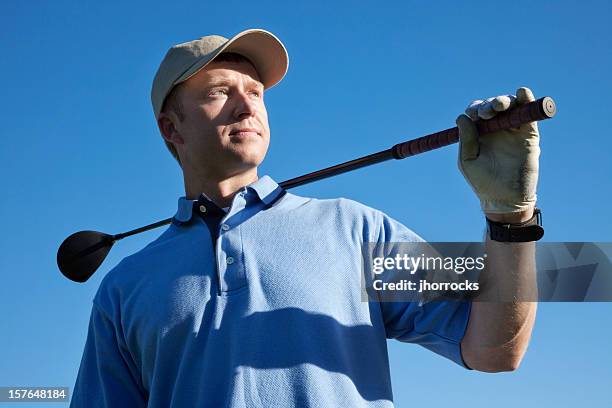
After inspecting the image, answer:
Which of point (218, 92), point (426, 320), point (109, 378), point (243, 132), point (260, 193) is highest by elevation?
point (218, 92)

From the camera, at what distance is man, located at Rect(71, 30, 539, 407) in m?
3.78

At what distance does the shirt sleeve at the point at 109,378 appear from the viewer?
450 centimetres

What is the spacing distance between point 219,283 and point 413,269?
0.93m

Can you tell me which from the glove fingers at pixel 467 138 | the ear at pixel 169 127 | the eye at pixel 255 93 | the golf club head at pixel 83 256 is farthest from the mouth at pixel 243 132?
the golf club head at pixel 83 256

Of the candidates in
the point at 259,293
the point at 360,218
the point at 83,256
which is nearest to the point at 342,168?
the point at 360,218

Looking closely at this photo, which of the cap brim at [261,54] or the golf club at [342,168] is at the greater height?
the cap brim at [261,54]

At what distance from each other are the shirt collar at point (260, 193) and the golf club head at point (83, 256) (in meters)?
1.89

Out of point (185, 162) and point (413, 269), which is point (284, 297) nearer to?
point (413, 269)

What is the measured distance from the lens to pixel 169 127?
5250 millimetres

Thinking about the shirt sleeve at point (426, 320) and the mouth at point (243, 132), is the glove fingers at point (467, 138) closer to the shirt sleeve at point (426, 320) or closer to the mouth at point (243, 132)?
the shirt sleeve at point (426, 320)

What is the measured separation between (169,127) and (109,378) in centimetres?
155

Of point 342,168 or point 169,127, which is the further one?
point 169,127

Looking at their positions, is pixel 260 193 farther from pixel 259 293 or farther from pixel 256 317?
pixel 256 317

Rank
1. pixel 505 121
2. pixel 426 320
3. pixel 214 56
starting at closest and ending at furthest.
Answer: pixel 505 121 < pixel 426 320 < pixel 214 56
